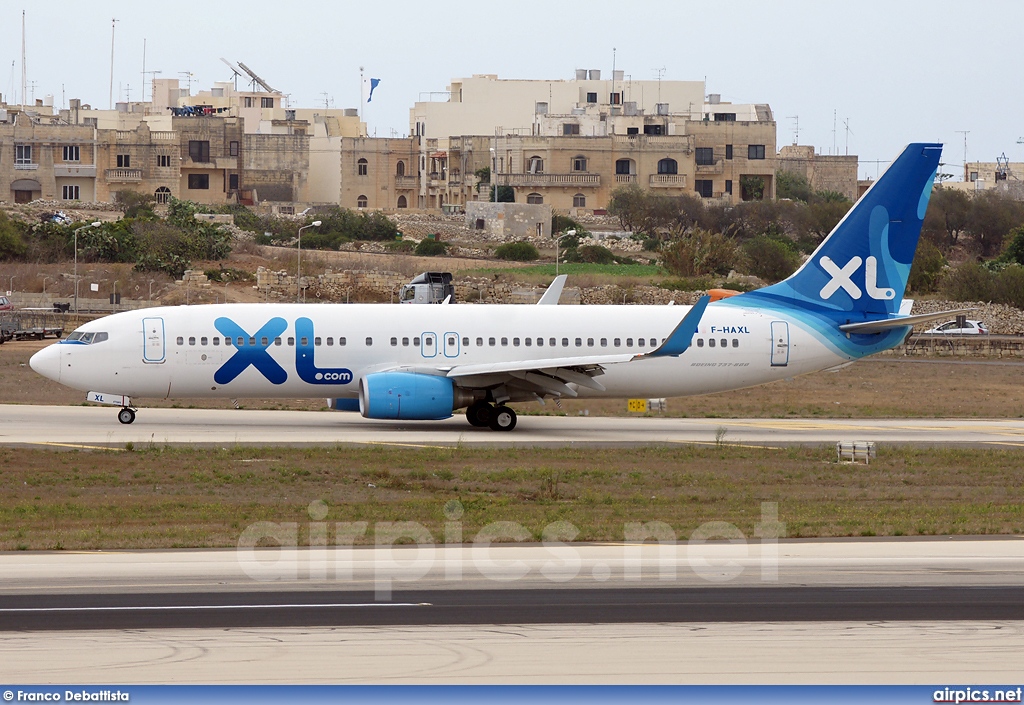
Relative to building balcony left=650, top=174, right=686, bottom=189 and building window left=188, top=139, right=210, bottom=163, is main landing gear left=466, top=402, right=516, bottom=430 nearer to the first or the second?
building balcony left=650, top=174, right=686, bottom=189

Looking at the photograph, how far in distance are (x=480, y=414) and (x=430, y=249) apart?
2988 inches

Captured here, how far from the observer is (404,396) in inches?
1393

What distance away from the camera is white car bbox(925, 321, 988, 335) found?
7825 cm

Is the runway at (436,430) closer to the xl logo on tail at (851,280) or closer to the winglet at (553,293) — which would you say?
the winglet at (553,293)

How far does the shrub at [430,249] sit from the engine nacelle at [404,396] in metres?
76.1

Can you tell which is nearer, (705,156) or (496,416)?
(496,416)

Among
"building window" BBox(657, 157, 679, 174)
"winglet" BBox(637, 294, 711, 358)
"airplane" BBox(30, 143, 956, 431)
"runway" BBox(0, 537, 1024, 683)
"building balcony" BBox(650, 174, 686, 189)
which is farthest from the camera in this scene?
"building window" BBox(657, 157, 679, 174)

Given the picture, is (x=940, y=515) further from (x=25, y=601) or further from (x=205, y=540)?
(x=25, y=601)

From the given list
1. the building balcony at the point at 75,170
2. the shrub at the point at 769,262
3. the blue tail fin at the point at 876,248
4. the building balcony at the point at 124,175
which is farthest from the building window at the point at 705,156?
the blue tail fin at the point at 876,248

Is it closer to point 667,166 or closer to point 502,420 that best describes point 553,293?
point 502,420

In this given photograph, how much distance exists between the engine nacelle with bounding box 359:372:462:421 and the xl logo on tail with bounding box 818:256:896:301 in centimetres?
1154

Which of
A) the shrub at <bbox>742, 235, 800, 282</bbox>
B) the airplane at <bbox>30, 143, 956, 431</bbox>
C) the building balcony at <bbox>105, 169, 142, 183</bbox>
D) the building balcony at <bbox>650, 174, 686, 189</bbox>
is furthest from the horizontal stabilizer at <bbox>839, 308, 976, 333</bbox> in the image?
the building balcony at <bbox>105, 169, 142, 183</bbox>

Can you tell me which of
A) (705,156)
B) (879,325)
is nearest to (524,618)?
(879,325)

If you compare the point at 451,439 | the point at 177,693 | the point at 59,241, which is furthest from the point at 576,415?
the point at 59,241
